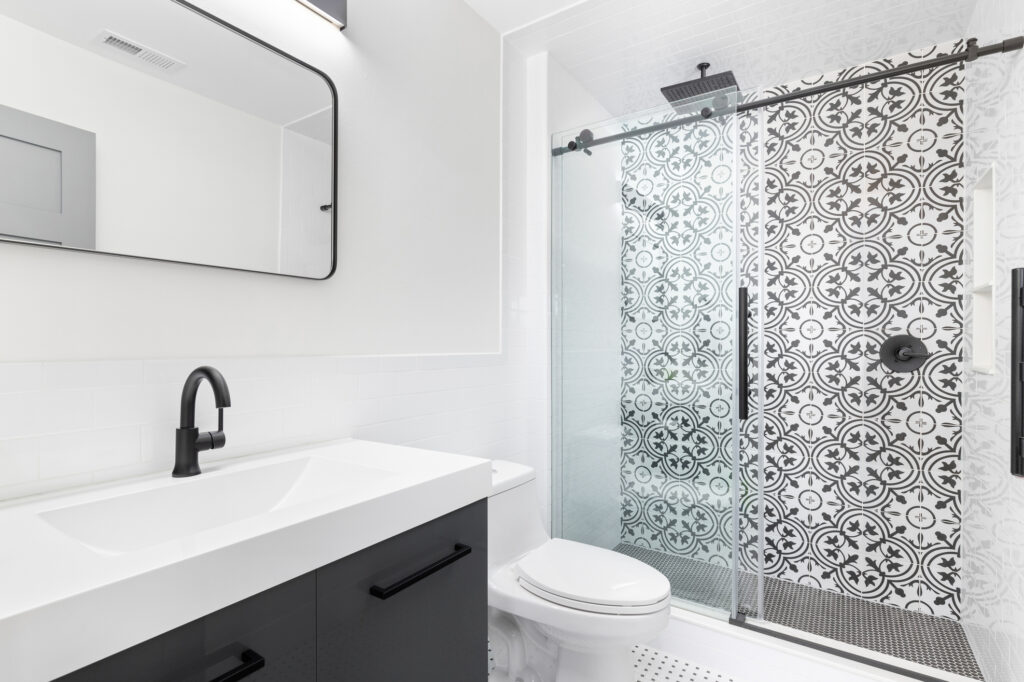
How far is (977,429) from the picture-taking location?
1.88 metres

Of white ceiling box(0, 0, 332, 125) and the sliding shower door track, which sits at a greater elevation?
white ceiling box(0, 0, 332, 125)

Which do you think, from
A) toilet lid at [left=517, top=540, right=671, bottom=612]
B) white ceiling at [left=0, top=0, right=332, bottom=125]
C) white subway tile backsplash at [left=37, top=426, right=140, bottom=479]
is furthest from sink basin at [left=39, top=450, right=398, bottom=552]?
white ceiling at [left=0, top=0, right=332, bottom=125]

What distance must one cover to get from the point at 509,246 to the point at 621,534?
1.27 metres

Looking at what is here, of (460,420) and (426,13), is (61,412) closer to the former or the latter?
(460,420)

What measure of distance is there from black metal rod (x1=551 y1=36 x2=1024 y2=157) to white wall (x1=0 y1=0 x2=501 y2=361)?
44 cm

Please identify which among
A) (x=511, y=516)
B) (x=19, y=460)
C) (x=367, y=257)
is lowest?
(x=511, y=516)

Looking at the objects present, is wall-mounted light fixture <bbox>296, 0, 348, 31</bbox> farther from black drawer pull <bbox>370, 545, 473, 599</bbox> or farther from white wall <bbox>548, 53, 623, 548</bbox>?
black drawer pull <bbox>370, 545, 473, 599</bbox>

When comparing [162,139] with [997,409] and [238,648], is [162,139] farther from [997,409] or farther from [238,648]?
[997,409]

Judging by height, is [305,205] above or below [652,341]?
above

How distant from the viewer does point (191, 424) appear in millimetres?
1065

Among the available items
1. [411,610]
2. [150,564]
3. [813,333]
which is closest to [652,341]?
[813,333]

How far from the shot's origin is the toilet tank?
161cm

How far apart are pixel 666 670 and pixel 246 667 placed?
5.30ft

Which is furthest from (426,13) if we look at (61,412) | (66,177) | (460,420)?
(61,412)
